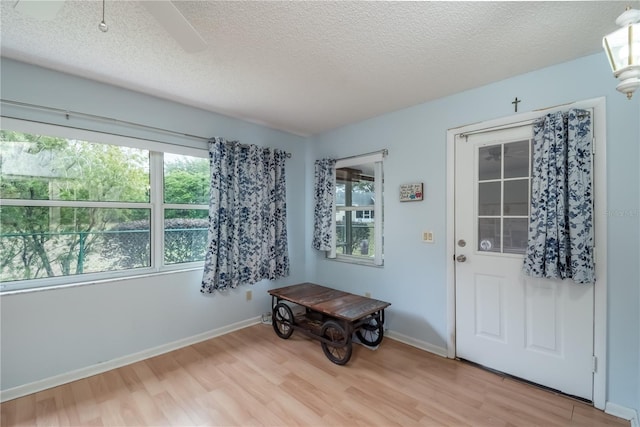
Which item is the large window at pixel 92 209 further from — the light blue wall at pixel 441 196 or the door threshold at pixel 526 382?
the door threshold at pixel 526 382

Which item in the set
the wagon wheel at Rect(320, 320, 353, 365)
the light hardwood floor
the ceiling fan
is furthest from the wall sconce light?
the wagon wheel at Rect(320, 320, 353, 365)

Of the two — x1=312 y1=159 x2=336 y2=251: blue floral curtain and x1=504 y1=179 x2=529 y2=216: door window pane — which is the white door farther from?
x1=312 y1=159 x2=336 y2=251: blue floral curtain

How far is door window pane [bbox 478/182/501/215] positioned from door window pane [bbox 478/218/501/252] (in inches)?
3.0

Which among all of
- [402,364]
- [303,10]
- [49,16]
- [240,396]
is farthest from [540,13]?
[240,396]

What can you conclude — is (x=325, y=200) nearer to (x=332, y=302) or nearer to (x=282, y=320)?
(x=332, y=302)

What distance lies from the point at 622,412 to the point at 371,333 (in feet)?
5.79

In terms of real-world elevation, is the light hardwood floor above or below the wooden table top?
below

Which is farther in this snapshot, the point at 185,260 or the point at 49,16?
the point at 185,260

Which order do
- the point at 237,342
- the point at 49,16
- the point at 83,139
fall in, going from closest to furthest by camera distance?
the point at 49,16
the point at 83,139
the point at 237,342

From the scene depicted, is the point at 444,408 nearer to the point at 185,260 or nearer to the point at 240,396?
the point at 240,396

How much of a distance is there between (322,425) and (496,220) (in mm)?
2025

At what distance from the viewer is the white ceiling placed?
1518 millimetres

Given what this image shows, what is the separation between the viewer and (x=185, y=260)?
2916 mm

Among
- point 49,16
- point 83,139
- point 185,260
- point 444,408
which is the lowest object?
point 444,408
